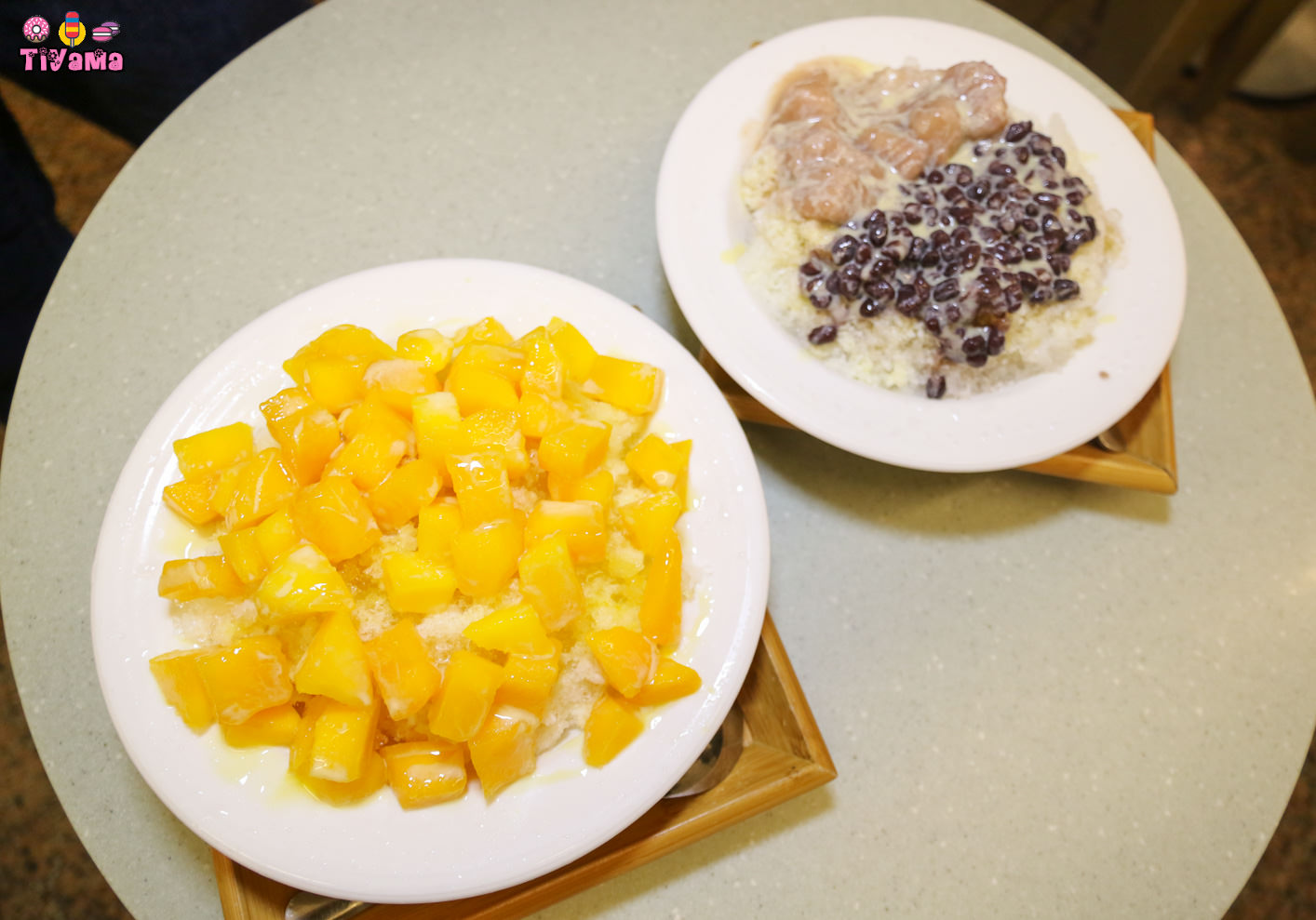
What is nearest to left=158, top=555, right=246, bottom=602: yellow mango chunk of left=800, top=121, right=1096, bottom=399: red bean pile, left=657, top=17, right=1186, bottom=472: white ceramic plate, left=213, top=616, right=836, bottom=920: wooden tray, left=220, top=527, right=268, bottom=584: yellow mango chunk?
left=220, top=527, right=268, bottom=584: yellow mango chunk

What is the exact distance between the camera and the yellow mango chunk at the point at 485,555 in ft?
3.24

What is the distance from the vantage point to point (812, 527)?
4.90 feet

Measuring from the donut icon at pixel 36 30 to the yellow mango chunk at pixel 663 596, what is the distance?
1.78 metres

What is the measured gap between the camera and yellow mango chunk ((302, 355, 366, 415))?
3.59 ft

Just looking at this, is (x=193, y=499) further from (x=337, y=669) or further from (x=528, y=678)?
(x=528, y=678)

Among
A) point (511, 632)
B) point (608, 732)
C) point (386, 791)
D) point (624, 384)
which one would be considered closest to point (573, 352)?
point (624, 384)

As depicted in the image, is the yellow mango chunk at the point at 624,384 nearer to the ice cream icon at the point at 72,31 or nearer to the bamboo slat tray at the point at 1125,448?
the bamboo slat tray at the point at 1125,448

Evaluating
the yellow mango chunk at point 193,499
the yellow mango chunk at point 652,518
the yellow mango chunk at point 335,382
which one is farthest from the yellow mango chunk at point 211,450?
the yellow mango chunk at point 652,518

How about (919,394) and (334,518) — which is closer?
(334,518)

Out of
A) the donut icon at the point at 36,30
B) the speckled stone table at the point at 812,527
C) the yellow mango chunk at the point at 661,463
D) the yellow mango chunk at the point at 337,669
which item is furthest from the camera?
the donut icon at the point at 36,30

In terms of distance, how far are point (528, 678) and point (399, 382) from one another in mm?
437

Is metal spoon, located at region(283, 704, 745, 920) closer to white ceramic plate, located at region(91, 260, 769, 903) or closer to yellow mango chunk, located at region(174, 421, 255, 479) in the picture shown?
white ceramic plate, located at region(91, 260, 769, 903)

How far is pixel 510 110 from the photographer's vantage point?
1784 millimetres

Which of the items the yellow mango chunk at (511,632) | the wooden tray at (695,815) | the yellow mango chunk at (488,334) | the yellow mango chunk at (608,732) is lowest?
the wooden tray at (695,815)
